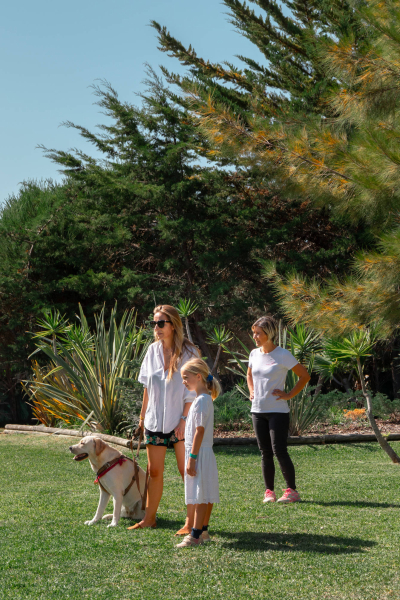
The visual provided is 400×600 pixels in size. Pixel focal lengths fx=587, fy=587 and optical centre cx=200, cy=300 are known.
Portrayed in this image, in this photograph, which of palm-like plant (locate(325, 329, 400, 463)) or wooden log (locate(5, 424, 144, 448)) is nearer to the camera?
palm-like plant (locate(325, 329, 400, 463))

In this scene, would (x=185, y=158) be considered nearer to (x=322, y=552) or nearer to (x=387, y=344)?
(x=387, y=344)

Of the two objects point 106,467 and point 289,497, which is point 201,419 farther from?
point 289,497

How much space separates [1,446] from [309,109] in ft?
30.7

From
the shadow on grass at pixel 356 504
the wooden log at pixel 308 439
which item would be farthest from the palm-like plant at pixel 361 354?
the shadow on grass at pixel 356 504

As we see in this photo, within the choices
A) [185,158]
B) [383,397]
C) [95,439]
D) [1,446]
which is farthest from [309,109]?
[95,439]

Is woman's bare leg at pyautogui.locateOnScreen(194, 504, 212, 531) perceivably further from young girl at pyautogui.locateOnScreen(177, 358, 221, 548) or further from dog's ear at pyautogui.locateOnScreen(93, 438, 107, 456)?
dog's ear at pyautogui.locateOnScreen(93, 438, 107, 456)

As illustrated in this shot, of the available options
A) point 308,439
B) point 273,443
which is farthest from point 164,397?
point 308,439

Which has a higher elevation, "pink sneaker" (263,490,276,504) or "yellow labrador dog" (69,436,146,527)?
"yellow labrador dog" (69,436,146,527)

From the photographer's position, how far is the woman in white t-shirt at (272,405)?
5.29 meters

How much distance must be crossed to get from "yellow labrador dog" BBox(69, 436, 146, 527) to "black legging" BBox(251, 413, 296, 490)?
1.28 meters

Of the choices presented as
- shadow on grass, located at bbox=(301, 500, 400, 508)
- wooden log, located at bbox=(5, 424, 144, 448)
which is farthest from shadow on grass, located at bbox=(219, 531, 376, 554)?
wooden log, located at bbox=(5, 424, 144, 448)

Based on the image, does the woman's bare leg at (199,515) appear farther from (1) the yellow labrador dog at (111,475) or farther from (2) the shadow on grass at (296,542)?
(1) the yellow labrador dog at (111,475)

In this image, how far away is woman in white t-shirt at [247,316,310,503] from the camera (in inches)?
208

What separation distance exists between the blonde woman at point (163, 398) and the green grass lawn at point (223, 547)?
1.35 feet
